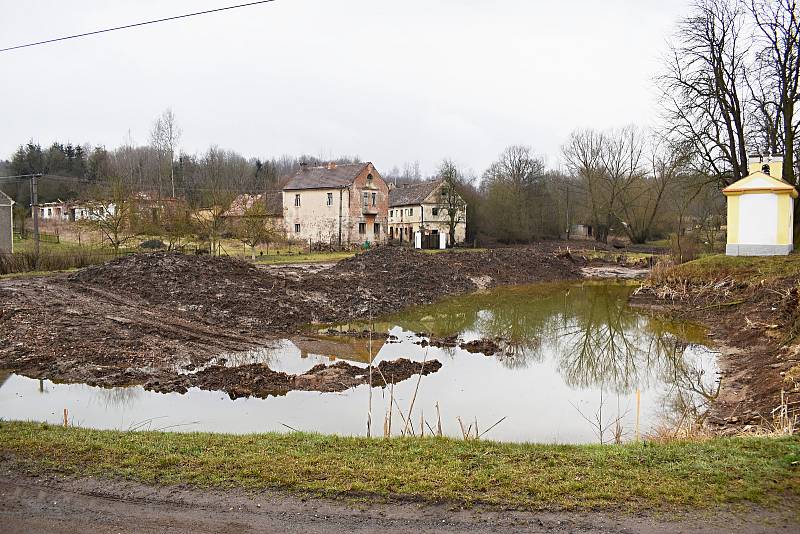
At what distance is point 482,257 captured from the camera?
37.3 metres

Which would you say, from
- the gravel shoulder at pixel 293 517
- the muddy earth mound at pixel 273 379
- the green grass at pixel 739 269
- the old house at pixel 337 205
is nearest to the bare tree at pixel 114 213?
the muddy earth mound at pixel 273 379

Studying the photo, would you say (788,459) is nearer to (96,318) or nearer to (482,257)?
(96,318)

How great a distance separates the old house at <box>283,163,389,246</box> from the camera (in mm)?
48281

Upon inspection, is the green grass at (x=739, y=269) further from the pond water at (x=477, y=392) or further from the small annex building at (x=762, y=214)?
the pond water at (x=477, y=392)

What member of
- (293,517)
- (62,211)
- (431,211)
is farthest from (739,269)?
(62,211)

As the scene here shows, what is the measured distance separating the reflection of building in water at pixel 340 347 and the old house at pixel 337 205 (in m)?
31.1

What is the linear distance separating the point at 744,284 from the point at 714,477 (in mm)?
18614

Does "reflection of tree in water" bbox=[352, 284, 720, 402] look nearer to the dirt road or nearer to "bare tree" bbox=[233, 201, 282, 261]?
the dirt road

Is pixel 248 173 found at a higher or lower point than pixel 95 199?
higher

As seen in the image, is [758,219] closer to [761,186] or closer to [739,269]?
[761,186]

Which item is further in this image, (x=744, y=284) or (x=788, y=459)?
(x=744, y=284)

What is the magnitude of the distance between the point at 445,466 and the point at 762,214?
79.4 feet

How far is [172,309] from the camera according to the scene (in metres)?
18.5

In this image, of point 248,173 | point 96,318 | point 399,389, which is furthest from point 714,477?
point 248,173
